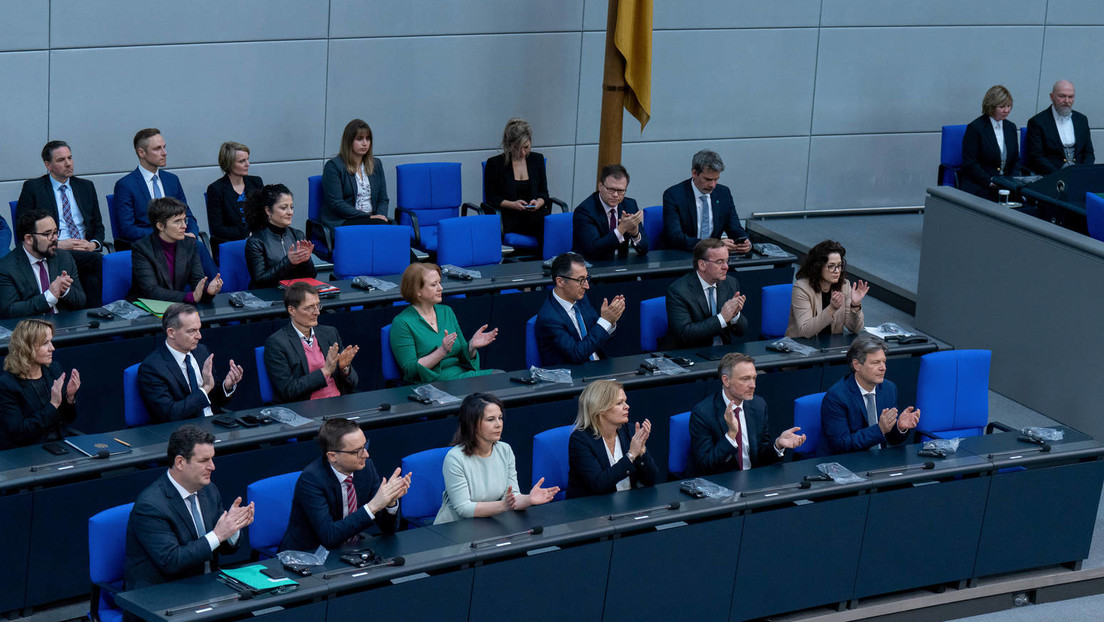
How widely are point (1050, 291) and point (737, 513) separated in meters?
3.44

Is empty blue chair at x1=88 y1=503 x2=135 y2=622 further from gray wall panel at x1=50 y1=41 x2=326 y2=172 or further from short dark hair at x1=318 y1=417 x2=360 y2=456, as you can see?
gray wall panel at x1=50 y1=41 x2=326 y2=172

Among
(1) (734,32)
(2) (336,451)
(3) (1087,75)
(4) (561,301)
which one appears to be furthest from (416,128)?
(3) (1087,75)

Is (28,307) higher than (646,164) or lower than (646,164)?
lower

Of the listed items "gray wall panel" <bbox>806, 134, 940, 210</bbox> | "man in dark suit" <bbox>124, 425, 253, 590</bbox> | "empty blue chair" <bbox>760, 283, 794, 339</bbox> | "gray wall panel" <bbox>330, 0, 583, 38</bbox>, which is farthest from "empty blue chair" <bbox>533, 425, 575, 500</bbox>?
"gray wall panel" <bbox>806, 134, 940, 210</bbox>

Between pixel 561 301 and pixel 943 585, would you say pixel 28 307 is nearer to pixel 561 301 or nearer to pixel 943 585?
pixel 561 301

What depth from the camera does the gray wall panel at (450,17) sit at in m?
9.23

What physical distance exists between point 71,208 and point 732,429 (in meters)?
4.09

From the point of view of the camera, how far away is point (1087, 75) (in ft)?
37.9

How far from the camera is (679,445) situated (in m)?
5.73

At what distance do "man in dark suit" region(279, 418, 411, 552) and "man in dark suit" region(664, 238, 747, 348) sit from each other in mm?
2356

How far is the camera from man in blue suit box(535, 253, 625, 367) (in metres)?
6.52

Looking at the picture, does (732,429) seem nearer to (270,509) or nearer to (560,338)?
(560,338)

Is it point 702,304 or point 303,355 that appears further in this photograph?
point 702,304

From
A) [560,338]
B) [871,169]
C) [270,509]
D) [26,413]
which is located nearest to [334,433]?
[270,509]
